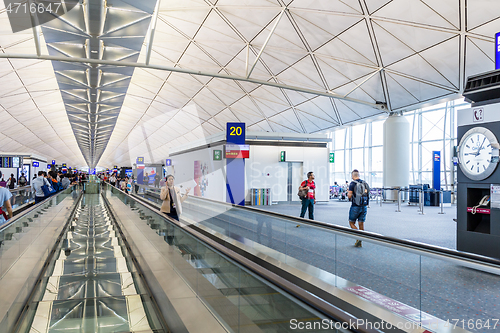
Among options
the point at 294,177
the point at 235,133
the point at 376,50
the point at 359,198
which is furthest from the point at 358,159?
the point at 359,198

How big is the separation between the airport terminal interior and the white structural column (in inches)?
5.7

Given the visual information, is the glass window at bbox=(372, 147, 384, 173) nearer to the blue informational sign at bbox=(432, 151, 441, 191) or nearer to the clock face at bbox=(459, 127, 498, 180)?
the blue informational sign at bbox=(432, 151, 441, 191)

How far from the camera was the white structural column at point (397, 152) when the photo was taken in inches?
1027

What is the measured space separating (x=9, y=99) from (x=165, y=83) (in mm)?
15206

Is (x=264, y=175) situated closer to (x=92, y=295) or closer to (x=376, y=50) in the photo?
(x=376, y=50)

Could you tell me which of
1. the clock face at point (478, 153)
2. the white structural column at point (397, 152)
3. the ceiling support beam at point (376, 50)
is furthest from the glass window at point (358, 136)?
the clock face at point (478, 153)

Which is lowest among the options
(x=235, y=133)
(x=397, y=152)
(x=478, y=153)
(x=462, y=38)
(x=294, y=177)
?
(x=294, y=177)

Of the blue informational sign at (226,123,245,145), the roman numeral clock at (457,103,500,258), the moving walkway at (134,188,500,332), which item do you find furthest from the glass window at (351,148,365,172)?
the moving walkway at (134,188,500,332)

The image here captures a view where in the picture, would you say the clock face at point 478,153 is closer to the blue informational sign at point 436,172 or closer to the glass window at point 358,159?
the blue informational sign at point 436,172

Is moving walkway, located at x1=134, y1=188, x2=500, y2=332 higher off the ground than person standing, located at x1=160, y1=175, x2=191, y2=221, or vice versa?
person standing, located at x1=160, y1=175, x2=191, y2=221

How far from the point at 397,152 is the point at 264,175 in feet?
32.4

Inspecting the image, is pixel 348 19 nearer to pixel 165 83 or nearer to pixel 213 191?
pixel 213 191

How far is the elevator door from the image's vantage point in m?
26.5

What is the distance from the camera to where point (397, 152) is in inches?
1040
